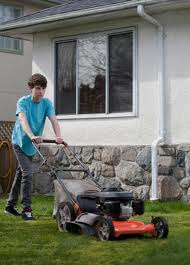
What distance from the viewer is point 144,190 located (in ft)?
36.0

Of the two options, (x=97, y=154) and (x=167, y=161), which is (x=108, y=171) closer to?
(x=97, y=154)

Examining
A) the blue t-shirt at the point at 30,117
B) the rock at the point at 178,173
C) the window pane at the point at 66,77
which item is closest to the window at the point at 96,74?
the window pane at the point at 66,77

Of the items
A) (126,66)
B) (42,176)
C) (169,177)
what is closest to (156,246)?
(169,177)

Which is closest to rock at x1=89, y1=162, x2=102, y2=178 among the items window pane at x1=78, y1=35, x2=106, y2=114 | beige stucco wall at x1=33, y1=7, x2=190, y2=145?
beige stucco wall at x1=33, y1=7, x2=190, y2=145

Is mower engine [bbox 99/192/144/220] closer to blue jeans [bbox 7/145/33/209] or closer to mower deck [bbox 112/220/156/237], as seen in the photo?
mower deck [bbox 112/220/156/237]

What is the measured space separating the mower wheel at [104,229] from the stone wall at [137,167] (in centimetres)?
402

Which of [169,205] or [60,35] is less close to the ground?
[60,35]

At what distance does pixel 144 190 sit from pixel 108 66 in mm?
2260

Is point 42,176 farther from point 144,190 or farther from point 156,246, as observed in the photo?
point 156,246

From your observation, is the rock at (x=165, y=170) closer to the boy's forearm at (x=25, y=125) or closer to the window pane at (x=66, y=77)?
the window pane at (x=66, y=77)

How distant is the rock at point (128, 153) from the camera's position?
36.6 feet

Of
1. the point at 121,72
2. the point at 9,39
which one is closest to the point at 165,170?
the point at 121,72

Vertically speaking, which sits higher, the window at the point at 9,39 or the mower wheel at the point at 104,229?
the window at the point at 9,39

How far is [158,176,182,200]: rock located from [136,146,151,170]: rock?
13.5 inches
